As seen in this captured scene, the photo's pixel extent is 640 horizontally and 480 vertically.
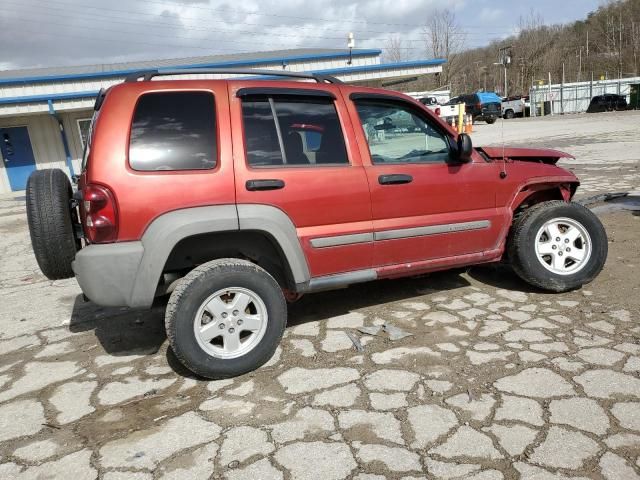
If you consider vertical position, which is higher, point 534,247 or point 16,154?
point 16,154

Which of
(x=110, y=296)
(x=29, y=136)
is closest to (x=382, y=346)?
(x=110, y=296)

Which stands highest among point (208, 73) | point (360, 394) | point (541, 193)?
point (208, 73)

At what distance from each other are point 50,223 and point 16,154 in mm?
17670

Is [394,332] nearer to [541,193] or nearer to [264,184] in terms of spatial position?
[264,184]

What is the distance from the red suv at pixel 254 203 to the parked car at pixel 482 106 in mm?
34386

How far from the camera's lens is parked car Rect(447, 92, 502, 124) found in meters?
36.4

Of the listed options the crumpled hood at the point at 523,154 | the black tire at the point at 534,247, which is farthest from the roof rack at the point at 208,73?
the black tire at the point at 534,247

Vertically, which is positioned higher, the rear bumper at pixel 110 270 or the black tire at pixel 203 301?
the rear bumper at pixel 110 270

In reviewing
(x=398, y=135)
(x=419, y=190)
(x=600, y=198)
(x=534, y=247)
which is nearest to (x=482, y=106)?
(x=600, y=198)

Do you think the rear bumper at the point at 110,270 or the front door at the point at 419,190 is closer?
the rear bumper at the point at 110,270

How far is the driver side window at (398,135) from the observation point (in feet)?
12.2

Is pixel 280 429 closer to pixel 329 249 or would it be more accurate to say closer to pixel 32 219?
pixel 329 249

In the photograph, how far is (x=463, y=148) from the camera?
149 inches

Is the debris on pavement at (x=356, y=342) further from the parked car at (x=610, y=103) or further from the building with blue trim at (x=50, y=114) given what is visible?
the parked car at (x=610, y=103)
